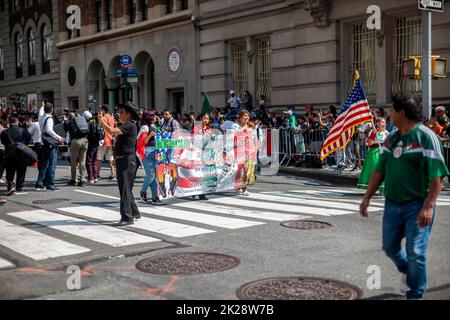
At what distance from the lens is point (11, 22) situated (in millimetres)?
46344

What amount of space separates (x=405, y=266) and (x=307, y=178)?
1150 centimetres

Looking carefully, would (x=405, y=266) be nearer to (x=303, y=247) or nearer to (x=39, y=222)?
(x=303, y=247)

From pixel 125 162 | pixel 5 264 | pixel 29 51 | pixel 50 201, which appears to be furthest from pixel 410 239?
pixel 29 51

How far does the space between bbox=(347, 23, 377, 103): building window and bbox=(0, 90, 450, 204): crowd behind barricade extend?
102 inches

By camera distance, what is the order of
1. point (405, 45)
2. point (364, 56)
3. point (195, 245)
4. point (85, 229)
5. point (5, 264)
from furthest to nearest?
point (364, 56)
point (405, 45)
point (85, 229)
point (195, 245)
point (5, 264)

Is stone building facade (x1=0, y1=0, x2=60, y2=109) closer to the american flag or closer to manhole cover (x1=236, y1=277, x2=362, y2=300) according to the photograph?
the american flag

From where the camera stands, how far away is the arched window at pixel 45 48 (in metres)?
41.0

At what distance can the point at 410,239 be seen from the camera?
197 inches

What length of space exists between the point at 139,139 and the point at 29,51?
35.7 m

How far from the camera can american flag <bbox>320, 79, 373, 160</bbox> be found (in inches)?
535

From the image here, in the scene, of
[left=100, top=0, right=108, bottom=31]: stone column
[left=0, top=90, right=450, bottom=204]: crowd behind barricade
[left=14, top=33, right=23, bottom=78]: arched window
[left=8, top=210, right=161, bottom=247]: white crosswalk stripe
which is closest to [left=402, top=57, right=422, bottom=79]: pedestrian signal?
[left=0, top=90, right=450, bottom=204]: crowd behind barricade

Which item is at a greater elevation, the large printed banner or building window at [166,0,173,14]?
building window at [166,0,173,14]

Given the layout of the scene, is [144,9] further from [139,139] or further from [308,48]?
[139,139]

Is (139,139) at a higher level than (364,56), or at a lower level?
lower
